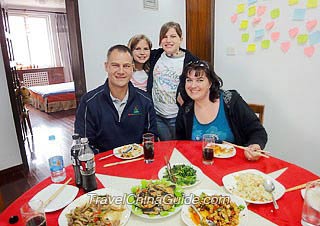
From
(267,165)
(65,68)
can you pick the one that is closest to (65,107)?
(65,68)

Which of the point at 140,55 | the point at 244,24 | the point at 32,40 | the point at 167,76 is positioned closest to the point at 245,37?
the point at 244,24

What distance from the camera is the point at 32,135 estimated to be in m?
4.37

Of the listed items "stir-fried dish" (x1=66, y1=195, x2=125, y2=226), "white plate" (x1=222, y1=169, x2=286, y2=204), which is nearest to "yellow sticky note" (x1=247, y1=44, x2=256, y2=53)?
"white plate" (x1=222, y1=169, x2=286, y2=204)

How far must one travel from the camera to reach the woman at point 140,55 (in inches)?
91.4

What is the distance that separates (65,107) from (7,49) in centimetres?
386

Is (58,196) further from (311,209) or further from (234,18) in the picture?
(234,18)

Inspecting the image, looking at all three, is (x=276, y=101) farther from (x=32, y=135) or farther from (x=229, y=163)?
(x=32, y=135)

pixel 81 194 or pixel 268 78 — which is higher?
pixel 268 78

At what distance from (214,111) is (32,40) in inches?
336

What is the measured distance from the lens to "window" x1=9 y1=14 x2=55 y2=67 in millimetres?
7828

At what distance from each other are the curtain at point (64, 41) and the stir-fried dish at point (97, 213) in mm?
8514

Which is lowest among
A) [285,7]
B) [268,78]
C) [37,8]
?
[268,78]

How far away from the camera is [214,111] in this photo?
170cm

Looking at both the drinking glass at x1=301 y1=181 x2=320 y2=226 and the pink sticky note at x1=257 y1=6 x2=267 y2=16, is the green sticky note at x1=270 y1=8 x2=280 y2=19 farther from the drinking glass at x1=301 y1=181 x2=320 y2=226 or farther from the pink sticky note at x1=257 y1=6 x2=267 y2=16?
the drinking glass at x1=301 y1=181 x2=320 y2=226
